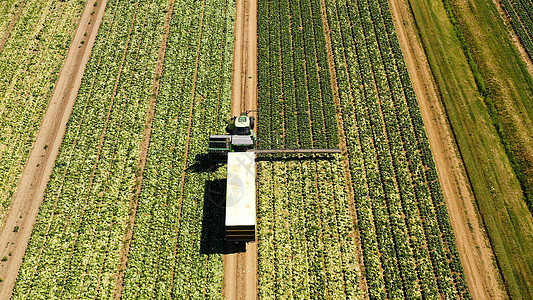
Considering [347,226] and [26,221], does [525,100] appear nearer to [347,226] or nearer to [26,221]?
[347,226]

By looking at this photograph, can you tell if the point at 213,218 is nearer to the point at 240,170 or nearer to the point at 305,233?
the point at 240,170

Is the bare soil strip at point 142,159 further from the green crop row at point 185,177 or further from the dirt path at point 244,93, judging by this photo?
the dirt path at point 244,93

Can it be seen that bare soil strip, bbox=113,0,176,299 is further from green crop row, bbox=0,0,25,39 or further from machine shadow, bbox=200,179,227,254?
green crop row, bbox=0,0,25,39

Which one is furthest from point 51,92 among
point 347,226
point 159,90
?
point 347,226

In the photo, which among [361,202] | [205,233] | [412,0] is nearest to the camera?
[205,233]

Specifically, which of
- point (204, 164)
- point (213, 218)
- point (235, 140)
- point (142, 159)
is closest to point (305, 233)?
point (213, 218)
